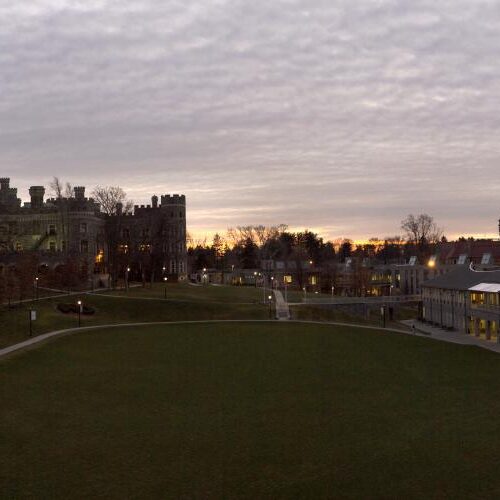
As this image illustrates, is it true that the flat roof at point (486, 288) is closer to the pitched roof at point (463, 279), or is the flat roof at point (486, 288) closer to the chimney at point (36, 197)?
the pitched roof at point (463, 279)

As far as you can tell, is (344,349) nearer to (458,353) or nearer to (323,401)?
(458,353)

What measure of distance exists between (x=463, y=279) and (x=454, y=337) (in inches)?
404

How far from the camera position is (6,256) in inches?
3455

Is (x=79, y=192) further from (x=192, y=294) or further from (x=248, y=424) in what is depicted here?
(x=248, y=424)

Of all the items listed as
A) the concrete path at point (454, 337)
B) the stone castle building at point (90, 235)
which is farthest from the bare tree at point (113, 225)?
the concrete path at point (454, 337)

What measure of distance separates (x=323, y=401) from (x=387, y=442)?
5855 mm

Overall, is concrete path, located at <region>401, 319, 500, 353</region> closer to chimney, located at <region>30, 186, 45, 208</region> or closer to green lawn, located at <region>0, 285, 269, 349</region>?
green lawn, located at <region>0, 285, 269, 349</region>

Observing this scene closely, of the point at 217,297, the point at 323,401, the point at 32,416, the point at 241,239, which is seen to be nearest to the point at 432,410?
the point at 323,401

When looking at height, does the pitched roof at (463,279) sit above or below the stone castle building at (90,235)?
below

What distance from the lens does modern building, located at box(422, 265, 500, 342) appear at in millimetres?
54844

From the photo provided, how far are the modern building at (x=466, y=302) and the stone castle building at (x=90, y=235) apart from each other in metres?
43.7

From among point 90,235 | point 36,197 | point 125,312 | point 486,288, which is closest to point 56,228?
point 90,235

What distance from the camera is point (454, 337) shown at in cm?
5738

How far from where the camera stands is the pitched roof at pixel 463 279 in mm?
59256
